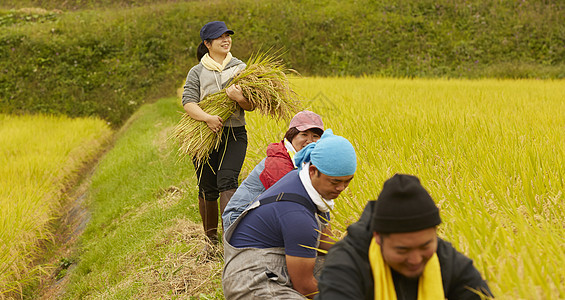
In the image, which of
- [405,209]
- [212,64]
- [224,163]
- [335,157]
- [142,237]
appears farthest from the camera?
[142,237]

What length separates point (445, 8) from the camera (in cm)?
1644

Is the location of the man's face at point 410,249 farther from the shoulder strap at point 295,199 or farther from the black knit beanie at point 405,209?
the shoulder strap at point 295,199

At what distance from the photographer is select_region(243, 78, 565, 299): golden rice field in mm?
1459

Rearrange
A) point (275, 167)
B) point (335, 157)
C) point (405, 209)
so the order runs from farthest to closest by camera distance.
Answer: point (275, 167)
point (335, 157)
point (405, 209)

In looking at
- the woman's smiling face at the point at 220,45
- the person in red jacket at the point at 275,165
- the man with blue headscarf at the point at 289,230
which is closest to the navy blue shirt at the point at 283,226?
the man with blue headscarf at the point at 289,230

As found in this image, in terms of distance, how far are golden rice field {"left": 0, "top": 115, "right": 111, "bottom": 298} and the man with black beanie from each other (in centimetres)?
290

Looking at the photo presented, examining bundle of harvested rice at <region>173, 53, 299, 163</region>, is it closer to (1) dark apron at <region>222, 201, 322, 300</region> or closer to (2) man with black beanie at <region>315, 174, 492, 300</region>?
(1) dark apron at <region>222, 201, 322, 300</region>

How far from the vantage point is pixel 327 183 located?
1846mm

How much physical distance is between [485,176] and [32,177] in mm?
5517

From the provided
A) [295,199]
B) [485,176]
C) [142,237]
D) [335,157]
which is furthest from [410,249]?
[142,237]

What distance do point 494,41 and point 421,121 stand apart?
41.8 ft

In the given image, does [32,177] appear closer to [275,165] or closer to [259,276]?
[275,165]

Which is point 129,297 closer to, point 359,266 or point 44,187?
point 359,266

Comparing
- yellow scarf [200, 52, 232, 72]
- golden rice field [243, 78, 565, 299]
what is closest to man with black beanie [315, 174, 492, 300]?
golden rice field [243, 78, 565, 299]
